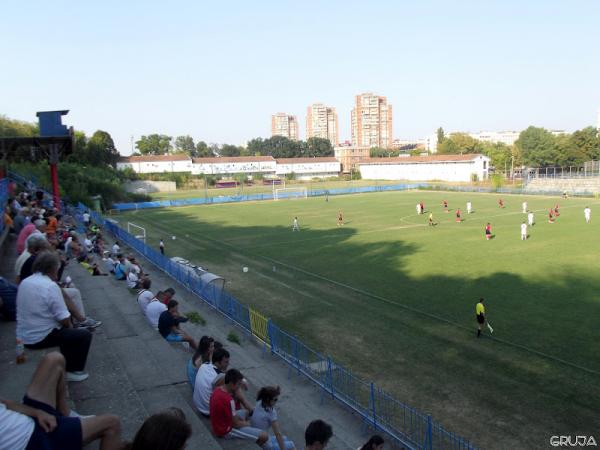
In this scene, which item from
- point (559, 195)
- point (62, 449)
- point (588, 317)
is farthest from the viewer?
point (559, 195)

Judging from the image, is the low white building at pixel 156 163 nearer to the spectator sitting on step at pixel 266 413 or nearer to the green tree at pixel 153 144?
the green tree at pixel 153 144

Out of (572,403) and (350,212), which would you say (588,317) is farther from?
(350,212)

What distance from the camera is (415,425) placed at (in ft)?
32.2

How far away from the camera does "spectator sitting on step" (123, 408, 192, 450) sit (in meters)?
3.13

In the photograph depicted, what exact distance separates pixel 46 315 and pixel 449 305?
1459 cm

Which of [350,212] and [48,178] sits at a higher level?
[48,178]

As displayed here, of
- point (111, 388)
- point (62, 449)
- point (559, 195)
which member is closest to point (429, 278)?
point (111, 388)

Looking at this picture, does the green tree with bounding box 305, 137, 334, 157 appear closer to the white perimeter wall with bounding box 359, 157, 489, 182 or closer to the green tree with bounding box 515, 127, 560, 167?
the white perimeter wall with bounding box 359, 157, 489, 182

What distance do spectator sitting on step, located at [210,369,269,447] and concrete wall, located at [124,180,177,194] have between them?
85807 mm

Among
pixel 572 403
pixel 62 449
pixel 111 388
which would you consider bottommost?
pixel 572 403

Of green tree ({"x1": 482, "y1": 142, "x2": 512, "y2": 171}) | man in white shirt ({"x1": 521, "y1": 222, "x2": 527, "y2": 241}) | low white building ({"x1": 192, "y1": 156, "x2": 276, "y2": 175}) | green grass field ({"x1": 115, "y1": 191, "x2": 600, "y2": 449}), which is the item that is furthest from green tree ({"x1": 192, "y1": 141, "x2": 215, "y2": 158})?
man in white shirt ({"x1": 521, "y1": 222, "x2": 527, "y2": 241})

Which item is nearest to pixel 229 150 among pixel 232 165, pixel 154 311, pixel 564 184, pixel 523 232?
pixel 232 165

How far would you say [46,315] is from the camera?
603cm

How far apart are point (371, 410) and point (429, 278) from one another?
1268cm
